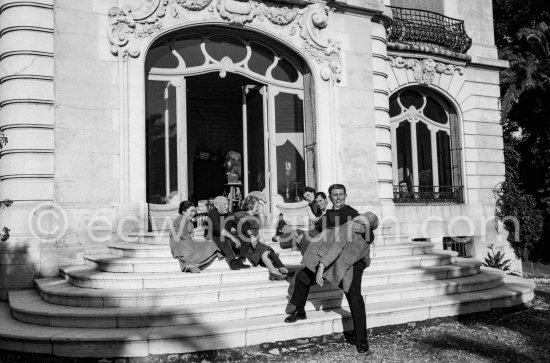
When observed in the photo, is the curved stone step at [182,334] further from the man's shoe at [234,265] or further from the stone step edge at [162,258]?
the stone step edge at [162,258]

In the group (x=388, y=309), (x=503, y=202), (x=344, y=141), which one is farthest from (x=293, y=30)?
(x=503, y=202)

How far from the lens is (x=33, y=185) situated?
8.62 meters

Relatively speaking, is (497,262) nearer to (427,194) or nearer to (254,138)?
(427,194)

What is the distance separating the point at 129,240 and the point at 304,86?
5.44 m

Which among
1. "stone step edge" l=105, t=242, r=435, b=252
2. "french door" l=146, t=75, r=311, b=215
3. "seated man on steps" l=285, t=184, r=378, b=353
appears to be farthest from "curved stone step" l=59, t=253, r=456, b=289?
"french door" l=146, t=75, r=311, b=215

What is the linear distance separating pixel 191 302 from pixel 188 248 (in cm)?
116

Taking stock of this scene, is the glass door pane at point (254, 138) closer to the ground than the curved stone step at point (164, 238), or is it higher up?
higher up

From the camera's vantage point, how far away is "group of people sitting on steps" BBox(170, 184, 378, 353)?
18.4ft

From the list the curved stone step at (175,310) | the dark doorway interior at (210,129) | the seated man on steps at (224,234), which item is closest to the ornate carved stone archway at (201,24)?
A: the seated man on steps at (224,234)

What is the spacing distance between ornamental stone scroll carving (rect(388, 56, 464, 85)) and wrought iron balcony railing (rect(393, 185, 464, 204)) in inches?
119

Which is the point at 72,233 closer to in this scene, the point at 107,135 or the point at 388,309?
the point at 107,135

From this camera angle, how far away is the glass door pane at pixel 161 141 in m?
10.3

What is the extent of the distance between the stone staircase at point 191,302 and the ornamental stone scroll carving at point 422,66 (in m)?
6.68

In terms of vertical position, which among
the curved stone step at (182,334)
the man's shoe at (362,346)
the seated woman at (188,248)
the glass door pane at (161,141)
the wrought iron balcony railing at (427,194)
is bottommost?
the man's shoe at (362,346)
